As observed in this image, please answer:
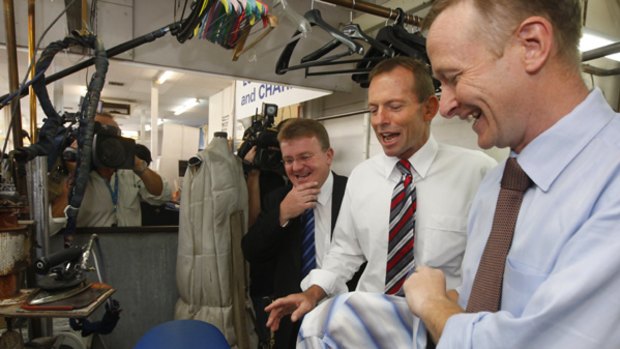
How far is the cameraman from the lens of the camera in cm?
199

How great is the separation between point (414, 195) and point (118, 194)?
1746 mm

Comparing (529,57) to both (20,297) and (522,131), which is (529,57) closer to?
(522,131)

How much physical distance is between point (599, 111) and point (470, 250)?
1.15ft

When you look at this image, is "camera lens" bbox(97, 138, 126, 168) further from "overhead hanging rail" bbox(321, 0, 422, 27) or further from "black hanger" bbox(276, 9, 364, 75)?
"overhead hanging rail" bbox(321, 0, 422, 27)

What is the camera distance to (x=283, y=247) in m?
1.70

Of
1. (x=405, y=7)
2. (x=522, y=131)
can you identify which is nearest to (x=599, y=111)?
(x=522, y=131)

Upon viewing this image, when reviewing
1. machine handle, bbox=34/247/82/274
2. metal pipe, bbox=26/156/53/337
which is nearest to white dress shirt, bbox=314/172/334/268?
machine handle, bbox=34/247/82/274

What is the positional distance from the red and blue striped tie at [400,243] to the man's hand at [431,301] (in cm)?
39

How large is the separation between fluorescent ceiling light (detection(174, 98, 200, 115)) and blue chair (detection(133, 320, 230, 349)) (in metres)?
6.43

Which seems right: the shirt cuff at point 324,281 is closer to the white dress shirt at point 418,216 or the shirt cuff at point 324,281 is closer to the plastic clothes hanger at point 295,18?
the white dress shirt at point 418,216

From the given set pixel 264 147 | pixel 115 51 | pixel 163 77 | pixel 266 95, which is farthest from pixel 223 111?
pixel 115 51

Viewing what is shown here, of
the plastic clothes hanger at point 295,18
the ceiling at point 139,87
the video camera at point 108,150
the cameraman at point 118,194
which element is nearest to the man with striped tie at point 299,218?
the plastic clothes hanger at point 295,18

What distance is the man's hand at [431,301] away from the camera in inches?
24.6

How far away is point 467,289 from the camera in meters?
0.76
